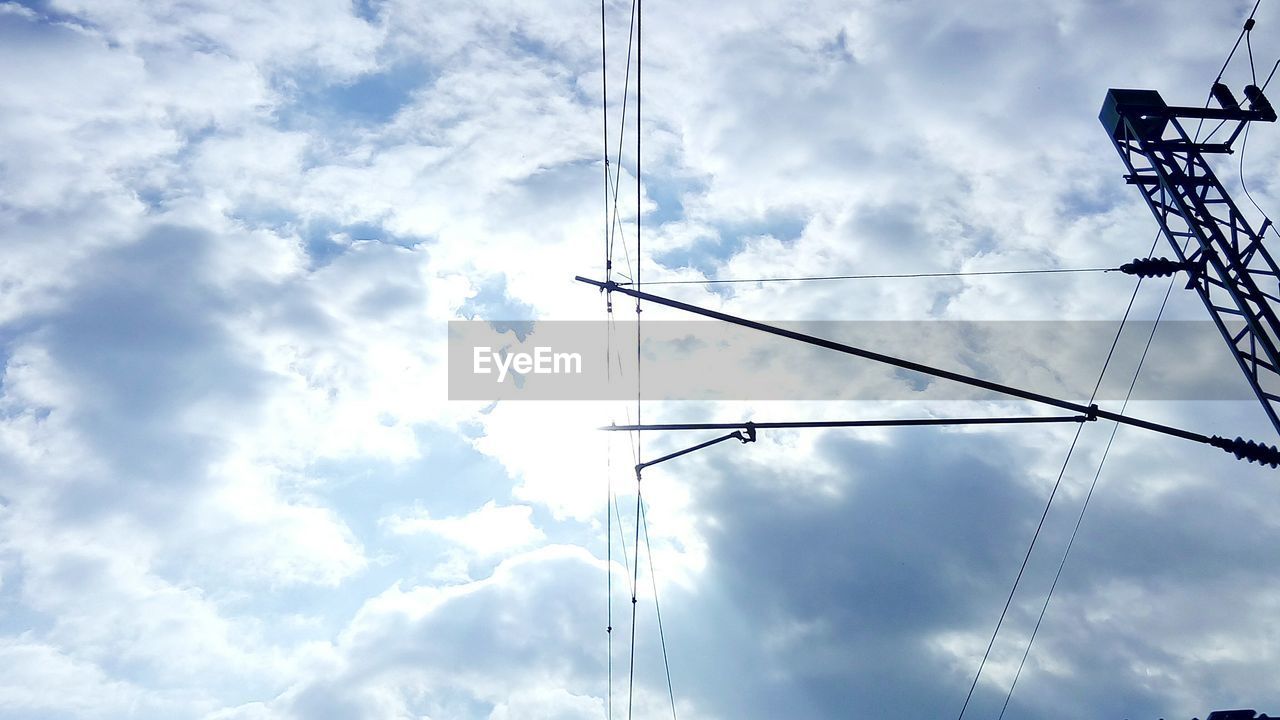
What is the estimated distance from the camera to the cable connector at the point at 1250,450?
9.99 metres

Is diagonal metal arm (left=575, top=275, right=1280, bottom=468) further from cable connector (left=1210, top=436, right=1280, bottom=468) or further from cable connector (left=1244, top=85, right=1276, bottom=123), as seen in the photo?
cable connector (left=1244, top=85, right=1276, bottom=123)

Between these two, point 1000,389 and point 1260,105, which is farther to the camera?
point 1260,105

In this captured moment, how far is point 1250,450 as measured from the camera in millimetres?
10148

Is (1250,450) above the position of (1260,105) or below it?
below

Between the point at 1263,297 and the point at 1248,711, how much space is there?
607 centimetres

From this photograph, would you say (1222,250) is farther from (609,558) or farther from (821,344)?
(609,558)

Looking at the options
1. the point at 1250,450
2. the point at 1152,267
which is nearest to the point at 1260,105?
the point at 1152,267

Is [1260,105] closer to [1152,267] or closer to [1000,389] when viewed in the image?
[1152,267]

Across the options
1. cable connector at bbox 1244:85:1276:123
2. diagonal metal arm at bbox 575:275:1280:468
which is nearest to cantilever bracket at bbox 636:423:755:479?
diagonal metal arm at bbox 575:275:1280:468

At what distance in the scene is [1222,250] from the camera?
10.9m

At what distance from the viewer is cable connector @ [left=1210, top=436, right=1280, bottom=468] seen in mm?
9987

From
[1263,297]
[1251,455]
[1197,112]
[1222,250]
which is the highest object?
[1197,112]

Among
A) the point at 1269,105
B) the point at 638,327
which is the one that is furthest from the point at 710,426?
the point at 1269,105

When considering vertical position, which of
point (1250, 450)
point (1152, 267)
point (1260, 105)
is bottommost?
point (1250, 450)
